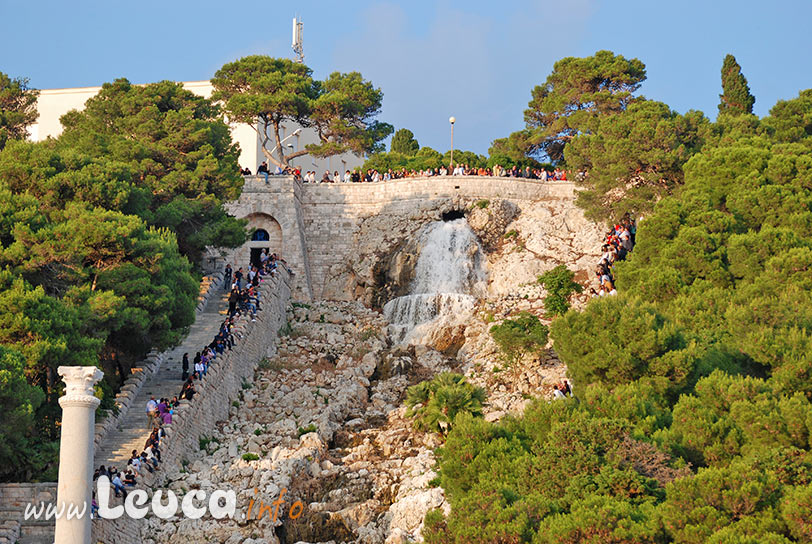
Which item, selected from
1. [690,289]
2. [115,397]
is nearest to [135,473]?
[115,397]

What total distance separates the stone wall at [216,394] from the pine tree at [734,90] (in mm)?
23827

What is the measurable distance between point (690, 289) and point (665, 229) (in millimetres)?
2862

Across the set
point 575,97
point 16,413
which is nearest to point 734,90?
point 575,97

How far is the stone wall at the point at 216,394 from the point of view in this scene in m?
27.3

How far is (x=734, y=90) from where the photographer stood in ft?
180

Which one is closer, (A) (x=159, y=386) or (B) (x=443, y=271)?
(A) (x=159, y=386)

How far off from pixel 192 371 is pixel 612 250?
631 inches

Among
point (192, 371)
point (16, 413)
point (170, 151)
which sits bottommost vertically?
point (16, 413)

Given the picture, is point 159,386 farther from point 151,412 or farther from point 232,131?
point 232,131

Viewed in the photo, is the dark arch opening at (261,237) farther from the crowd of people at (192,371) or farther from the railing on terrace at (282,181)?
the crowd of people at (192,371)

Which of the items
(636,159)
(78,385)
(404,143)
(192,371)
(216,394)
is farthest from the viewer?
(404,143)

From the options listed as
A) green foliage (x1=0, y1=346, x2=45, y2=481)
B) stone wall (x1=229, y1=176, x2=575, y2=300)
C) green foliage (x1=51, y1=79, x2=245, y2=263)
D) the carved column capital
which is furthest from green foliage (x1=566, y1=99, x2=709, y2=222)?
the carved column capital

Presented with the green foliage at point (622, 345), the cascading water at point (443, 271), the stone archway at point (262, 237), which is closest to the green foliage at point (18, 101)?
the stone archway at point (262, 237)

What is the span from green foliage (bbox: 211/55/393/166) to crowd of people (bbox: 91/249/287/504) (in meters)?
9.47
